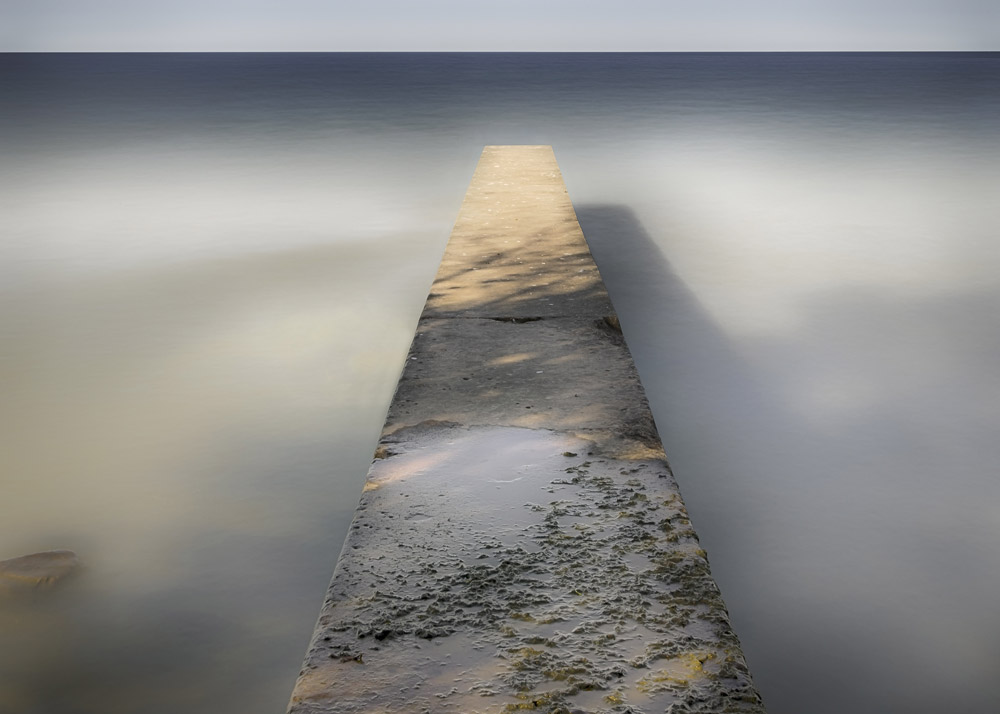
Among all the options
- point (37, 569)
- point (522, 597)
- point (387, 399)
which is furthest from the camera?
point (387, 399)

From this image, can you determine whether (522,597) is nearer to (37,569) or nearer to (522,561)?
(522,561)

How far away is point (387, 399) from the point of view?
3262mm

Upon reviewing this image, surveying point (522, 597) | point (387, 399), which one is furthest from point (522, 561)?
point (387, 399)

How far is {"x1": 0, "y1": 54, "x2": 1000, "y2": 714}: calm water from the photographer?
190cm

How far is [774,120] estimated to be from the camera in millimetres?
13727

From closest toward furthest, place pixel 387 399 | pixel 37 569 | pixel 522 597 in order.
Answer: pixel 522 597
pixel 37 569
pixel 387 399

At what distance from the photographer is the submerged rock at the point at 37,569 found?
2064mm

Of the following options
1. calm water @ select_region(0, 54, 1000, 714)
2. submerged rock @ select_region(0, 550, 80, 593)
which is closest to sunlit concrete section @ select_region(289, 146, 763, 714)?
calm water @ select_region(0, 54, 1000, 714)

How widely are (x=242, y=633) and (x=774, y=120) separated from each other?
13543 millimetres

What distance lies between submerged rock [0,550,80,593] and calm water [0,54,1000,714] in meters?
0.06

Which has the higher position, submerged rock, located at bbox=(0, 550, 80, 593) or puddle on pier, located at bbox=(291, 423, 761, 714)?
puddle on pier, located at bbox=(291, 423, 761, 714)

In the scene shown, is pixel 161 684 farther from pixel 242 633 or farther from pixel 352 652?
pixel 352 652

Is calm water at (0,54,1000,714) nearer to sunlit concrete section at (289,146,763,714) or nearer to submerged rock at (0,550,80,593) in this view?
submerged rock at (0,550,80,593)

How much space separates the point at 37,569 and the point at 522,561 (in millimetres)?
1387
